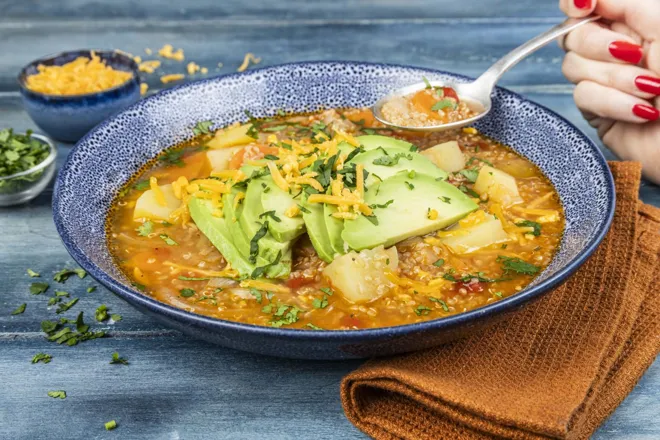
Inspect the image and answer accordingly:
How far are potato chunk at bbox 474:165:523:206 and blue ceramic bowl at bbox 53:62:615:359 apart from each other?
241mm

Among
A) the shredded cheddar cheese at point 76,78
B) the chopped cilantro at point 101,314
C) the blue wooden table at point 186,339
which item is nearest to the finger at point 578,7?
the blue wooden table at point 186,339

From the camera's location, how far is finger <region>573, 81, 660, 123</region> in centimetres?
392

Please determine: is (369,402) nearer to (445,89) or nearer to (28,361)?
(28,361)

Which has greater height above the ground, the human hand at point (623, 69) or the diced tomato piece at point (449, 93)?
the human hand at point (623, 69)

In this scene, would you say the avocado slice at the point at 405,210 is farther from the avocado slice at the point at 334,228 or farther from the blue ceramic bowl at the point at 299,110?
the blue ceramic bowl at the point at 299,110

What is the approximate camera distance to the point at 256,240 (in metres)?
3.01

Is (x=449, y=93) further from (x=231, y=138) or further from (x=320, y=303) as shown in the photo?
(x=320, y=303)

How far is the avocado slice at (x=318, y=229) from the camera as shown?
302 centimetres

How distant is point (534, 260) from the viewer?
3.15m

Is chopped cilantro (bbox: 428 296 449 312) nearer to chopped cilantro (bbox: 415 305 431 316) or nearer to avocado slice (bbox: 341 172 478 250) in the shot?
chopped cilantro (bbox: 415 305 431 316)

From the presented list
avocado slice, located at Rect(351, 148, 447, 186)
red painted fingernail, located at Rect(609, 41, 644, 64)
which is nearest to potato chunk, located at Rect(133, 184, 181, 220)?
avocado slice, located at Rect(351, 148, 447, 186)

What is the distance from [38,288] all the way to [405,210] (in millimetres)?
1669

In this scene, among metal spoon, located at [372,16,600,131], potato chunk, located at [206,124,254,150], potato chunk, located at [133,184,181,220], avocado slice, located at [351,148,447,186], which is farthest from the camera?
potato chunk, located at [206,124,254,150]

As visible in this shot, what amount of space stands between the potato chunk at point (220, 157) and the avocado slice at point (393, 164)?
2.55 feet
